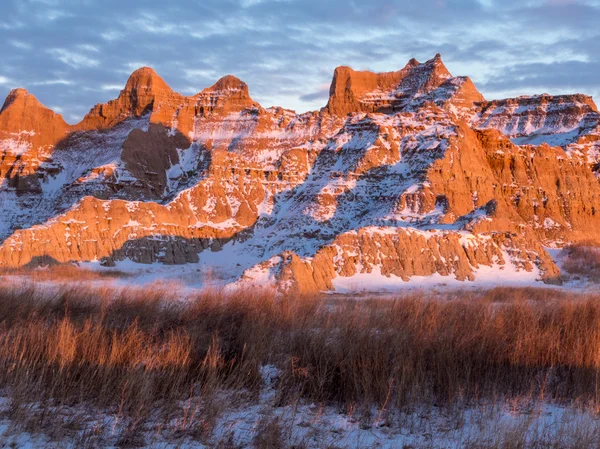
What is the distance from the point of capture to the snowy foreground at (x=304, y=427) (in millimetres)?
5281

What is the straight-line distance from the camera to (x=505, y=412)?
648 centimetres

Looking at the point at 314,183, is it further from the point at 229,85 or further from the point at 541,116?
the point at 229,85

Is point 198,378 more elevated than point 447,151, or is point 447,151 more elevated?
point 447,151

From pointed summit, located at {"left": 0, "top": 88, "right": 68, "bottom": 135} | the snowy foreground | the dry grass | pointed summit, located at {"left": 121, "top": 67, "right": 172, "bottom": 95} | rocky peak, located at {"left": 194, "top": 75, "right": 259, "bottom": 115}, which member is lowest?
the snowy foreground

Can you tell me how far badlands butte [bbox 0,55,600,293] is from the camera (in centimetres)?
3897

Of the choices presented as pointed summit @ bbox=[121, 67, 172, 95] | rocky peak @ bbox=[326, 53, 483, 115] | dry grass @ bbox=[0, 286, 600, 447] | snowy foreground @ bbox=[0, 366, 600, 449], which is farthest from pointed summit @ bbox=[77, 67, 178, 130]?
snowy foreground @ bbox=[0, 366, 600, 449]

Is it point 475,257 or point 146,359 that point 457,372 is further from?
point 475,257

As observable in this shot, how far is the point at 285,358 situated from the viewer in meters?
7.72

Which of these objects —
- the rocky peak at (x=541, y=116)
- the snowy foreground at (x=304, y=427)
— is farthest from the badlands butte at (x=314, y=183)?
the snowy foreground at (x=304, y=427)

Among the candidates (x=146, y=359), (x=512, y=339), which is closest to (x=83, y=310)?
(x=146, y=359)

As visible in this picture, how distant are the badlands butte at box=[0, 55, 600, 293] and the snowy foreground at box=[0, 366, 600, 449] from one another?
15.4 meters

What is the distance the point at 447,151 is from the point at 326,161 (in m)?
19.5

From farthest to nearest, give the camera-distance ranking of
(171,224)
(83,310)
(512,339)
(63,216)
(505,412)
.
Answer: (171,224), (63,216), (83,310), (512,339), (505,412)

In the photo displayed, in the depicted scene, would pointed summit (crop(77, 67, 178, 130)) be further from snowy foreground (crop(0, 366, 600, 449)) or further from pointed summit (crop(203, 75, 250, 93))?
snowy foreground (crop(0, 366, 600, 449))
